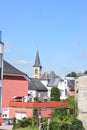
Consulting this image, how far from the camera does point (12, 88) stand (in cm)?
5281

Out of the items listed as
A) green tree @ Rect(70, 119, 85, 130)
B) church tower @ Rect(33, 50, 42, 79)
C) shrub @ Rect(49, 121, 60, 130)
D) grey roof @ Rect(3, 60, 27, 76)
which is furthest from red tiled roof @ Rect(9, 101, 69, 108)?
church tower @ Rect(33, 50, 42, 79)

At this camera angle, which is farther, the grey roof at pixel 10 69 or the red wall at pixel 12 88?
the grey roof at pixel 10 69

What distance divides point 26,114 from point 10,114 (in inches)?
105

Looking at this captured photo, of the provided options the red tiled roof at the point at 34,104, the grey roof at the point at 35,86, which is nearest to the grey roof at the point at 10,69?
the red tiled roof at the point at 34,104

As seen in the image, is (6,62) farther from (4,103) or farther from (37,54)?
(37,54)

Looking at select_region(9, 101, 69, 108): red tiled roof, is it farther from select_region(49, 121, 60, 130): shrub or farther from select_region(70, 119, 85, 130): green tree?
select_region(70, 119, 85, 130): green tree

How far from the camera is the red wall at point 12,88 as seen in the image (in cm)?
5103

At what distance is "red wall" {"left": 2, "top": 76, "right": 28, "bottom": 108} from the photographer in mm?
51031

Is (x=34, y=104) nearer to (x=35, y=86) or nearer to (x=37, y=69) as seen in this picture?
(x=35, y=86)

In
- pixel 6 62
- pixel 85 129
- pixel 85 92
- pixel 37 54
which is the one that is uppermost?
pixel 37 54

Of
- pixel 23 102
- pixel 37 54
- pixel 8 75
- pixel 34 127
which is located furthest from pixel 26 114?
pixel 37 54

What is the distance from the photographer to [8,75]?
52.1 meters

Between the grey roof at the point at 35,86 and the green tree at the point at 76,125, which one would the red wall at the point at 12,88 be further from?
the grey roof at the point at 35,86

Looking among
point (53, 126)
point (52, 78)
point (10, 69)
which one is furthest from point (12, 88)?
point (52, 78)
